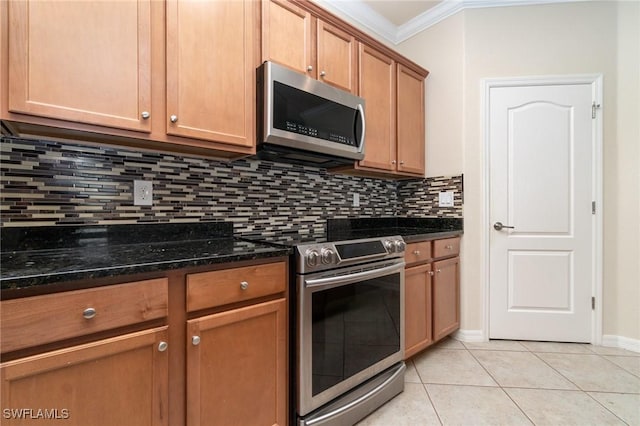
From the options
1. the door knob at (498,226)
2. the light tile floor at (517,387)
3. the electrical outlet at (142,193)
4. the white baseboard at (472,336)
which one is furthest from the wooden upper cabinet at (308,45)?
the white baseboard at (472,336)

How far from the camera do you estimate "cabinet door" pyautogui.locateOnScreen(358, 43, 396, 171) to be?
2.06 meters

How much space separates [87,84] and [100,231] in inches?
24.5

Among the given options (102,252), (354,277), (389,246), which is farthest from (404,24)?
(102,252)

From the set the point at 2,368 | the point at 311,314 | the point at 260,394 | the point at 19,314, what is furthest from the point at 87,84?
the point at 260,394

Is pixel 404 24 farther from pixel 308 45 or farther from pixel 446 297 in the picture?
pixel 446 297

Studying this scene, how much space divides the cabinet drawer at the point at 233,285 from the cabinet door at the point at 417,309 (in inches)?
39.5

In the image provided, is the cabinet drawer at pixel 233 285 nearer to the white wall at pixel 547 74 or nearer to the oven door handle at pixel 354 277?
the oven door handle at pixel 354 277

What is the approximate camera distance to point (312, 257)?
1.27 m

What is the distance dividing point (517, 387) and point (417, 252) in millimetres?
971

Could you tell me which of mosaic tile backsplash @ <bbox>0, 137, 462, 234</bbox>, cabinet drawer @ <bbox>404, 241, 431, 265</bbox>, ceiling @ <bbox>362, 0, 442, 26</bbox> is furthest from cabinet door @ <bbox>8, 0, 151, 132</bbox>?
ceiling @ <bbox>362, 0, 442, 26</bbox>

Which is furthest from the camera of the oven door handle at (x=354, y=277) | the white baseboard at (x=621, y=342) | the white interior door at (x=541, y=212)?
the white interior door at (x=541, y=212)

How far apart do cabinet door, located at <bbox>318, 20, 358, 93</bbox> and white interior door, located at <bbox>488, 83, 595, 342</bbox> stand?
1308 millimetres

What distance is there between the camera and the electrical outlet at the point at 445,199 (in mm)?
2484

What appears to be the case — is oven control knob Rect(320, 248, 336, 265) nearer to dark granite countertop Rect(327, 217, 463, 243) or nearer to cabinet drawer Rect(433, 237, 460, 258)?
dark granite countertop Rect(327, 217, 463, 243)
